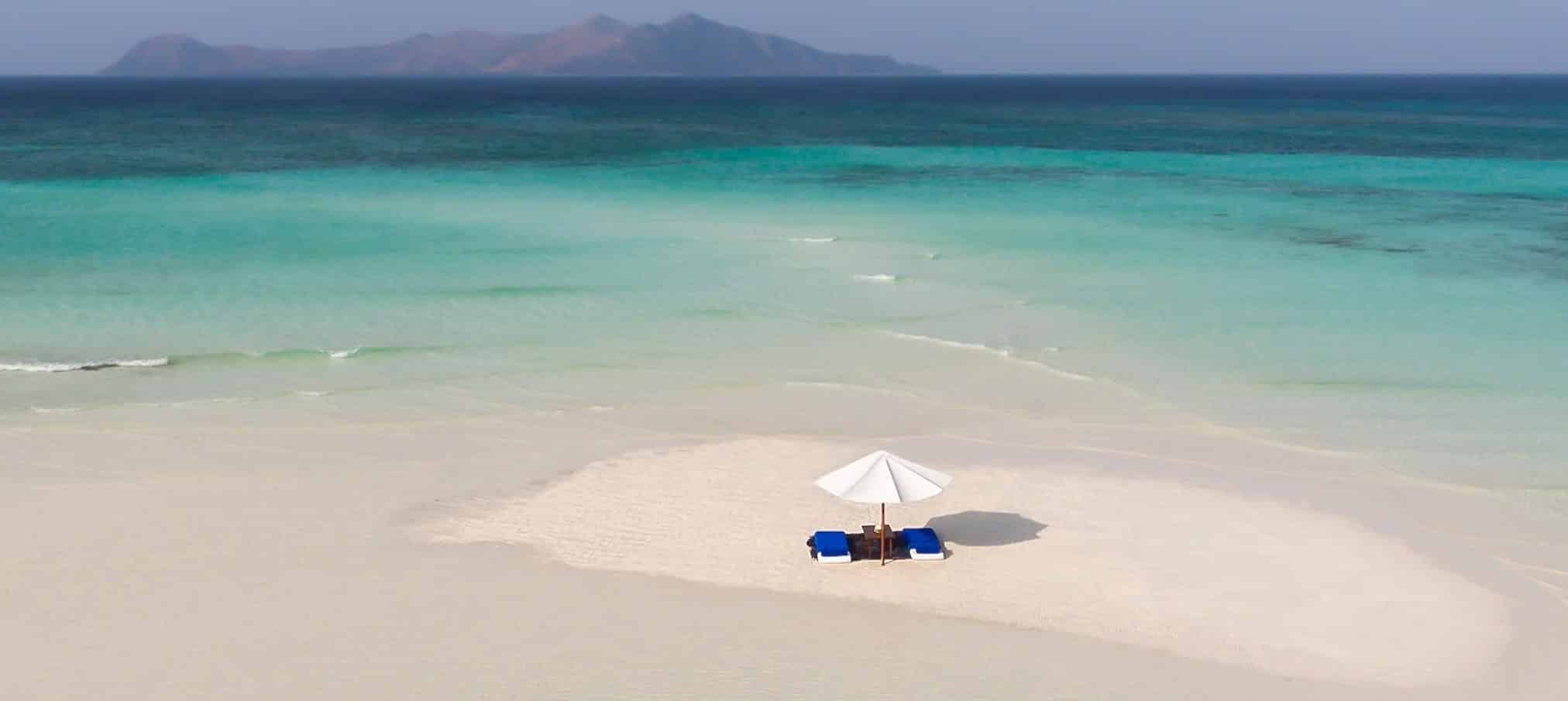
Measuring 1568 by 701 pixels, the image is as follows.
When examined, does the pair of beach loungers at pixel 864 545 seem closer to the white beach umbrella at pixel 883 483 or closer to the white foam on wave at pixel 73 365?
the white beach umbrella at pixel 883 483

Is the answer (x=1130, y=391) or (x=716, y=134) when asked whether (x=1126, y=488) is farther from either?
(x=716, y=134)

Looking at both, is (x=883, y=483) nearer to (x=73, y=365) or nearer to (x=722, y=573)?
(x=722, y=573)

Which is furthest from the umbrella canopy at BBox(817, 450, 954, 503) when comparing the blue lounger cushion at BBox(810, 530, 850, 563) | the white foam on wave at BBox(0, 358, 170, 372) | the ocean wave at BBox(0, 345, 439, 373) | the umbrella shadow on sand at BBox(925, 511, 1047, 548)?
the white foam on wave at BBox(0, 358, 170, 372)

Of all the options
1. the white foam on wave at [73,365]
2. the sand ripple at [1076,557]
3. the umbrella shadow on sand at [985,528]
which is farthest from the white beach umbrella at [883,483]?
the white foam on wave at [73,365]

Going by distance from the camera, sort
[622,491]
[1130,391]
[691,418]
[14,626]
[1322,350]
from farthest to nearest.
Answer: [1322,350]
[1130,391]
[691,418]
[622,491]
[14,626]

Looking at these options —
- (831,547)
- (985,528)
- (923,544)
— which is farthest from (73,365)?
(985,528)

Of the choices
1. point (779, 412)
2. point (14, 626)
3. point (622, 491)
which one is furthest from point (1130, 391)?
point (14, 626)
